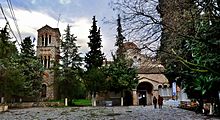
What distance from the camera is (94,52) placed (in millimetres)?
41781

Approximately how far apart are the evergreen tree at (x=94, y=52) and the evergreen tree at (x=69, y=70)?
1387 millimetres

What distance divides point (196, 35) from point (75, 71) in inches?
1171

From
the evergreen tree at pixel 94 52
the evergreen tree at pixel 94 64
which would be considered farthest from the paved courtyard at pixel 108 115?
the evergreen tree at pixel 94 52

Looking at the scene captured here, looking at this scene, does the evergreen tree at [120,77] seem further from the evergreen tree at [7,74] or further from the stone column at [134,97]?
the evergreen tree at [7,74]

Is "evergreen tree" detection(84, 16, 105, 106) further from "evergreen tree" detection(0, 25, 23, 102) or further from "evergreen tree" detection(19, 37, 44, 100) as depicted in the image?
"evergreen tree" detection(0, 25, 23, 102)

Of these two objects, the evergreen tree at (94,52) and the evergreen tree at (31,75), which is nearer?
the evergreen tree at (31,75)

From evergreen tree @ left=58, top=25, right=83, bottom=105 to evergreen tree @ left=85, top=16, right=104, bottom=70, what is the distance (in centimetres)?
139

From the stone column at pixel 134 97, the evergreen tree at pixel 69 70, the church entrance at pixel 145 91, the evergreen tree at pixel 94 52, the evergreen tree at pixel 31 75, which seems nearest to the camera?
the evergreen tree at pixel 31 75

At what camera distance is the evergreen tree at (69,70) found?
3806 cm

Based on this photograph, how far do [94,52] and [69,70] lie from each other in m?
4.80

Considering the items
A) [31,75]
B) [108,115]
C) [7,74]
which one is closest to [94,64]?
[31,75]

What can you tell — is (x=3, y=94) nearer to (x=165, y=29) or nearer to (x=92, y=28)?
(x=92, y=28)

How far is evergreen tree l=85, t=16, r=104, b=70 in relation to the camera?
134 feet

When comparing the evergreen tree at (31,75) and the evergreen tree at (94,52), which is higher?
the evergreen tree at (94,52)
